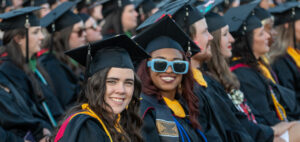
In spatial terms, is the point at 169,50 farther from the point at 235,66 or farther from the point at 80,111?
the point at 235,66

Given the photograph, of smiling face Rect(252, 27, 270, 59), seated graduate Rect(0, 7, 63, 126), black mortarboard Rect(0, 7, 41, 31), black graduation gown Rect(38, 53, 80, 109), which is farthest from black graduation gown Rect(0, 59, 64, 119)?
smiling face Rect(252, 27, 270, 59)

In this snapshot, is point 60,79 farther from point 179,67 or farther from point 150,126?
point 150,126

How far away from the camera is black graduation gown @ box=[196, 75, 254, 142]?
451cm

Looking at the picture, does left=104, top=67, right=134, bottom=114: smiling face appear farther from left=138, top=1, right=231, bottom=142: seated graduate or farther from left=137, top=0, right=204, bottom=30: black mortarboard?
left=137, top=0, right=204, bottom=30: black mortarboard

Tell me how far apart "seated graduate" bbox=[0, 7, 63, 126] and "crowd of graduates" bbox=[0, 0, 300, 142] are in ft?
0.04

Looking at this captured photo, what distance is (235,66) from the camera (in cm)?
566

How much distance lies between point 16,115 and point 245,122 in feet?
7.92

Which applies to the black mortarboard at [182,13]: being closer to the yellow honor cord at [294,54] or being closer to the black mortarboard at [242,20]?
the black mortarboard at [242,20]

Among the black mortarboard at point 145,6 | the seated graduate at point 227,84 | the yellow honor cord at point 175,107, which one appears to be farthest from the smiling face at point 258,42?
the black mortarboard at point 145,6

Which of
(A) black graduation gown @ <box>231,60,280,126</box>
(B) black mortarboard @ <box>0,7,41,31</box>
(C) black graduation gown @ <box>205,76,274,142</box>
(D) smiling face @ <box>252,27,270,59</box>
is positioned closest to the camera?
(C) black graduation gown @ <box>205,76,274,142</box>

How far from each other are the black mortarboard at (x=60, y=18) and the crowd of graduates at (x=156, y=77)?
14 mm

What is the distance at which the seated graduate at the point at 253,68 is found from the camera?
538 cm

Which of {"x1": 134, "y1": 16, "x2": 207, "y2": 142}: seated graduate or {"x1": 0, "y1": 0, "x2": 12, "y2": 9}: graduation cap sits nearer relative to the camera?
{"x1": 134, "y1": 16, "x2": 207, "y2": 142}: seated graduate

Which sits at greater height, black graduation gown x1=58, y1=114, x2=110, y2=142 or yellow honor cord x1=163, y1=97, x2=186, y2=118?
black graduation gown x1=58, y1=114, x2=110, y2=142
